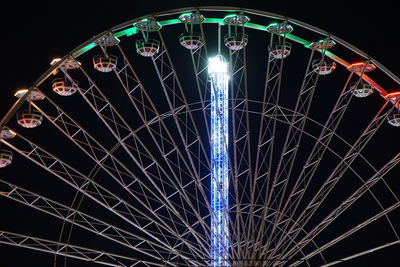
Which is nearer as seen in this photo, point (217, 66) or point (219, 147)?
point (217, 66)

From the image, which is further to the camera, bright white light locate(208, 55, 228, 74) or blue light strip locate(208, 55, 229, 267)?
bright white light locate(208, 55, 228, 74)

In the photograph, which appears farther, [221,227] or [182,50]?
[182,50]

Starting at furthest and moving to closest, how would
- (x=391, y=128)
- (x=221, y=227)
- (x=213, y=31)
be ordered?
(x=391, y=128), (x=213, y=31), (x=221, y=227)

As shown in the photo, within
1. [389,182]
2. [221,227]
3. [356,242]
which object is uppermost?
[389,182]

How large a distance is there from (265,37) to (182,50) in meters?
5.05

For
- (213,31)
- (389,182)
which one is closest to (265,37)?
(213,31)

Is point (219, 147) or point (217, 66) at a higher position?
point (217, 66)

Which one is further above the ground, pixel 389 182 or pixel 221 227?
pixel 389 182

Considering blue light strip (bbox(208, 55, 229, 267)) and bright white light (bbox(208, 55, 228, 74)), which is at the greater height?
bright white light (bbox(208, 55, 228, 74))

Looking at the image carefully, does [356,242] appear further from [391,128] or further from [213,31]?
[213,31]

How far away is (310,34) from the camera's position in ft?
156

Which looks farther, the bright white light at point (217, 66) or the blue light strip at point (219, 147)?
the bright white light at point (217, 66)

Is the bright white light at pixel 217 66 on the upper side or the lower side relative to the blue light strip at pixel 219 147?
upper

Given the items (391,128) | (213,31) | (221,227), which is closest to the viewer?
(221,227)
